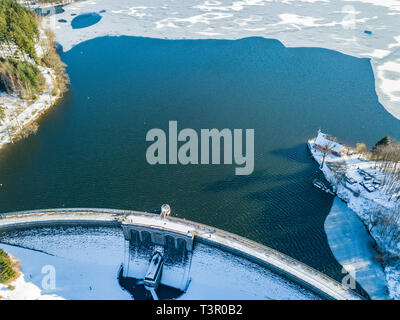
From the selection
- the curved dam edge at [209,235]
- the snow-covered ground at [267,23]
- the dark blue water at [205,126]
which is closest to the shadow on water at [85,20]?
the snow-covered ground at [267,23]

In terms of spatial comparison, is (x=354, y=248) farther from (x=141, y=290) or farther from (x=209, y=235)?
(x=141, y=290)

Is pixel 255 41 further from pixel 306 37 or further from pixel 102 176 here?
pixel 102 176

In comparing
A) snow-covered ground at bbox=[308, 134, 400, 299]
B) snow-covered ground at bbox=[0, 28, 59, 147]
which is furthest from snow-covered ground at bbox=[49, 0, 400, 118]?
snow-covered ground at bbox=[308, 134, 400, 299]

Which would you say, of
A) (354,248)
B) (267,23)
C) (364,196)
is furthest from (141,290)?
(267,23)

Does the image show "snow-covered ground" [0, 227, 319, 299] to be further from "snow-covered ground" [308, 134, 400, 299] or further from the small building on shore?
the small building on shore

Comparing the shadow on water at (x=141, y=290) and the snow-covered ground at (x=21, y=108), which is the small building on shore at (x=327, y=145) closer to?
the shadow on water at (x=141, y=290)
